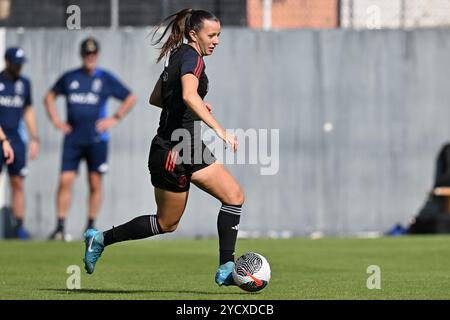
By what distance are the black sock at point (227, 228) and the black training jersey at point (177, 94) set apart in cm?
60

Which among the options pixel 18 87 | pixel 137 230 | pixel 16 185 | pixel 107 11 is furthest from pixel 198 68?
pixel 107 11

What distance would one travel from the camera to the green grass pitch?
29.2ft

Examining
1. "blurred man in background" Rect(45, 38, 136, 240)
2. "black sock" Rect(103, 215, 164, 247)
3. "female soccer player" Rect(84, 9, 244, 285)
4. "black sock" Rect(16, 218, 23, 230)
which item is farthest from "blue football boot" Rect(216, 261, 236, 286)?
"black sock" Rect(16, 218, 23, 230)

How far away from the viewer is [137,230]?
9195 mm

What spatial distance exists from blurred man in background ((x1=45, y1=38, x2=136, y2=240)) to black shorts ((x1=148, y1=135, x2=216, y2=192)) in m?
7.95

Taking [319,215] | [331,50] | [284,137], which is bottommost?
[319,215]

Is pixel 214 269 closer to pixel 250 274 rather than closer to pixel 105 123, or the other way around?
pixel 250 274

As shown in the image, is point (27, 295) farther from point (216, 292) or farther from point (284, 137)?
point (284, 137)

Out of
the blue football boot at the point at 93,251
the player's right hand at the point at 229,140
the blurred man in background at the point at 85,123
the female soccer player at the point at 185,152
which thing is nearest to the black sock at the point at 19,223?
the blurred man in background at the point at 85,123

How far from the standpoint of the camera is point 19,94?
55.0 ft

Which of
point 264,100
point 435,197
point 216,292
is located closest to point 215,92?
point 264,100

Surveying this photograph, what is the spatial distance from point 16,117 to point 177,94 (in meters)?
8.17

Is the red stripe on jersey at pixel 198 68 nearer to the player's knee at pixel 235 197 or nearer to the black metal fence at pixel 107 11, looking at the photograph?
the player's knee at pixel 235 197

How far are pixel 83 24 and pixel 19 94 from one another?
7.11 ft
